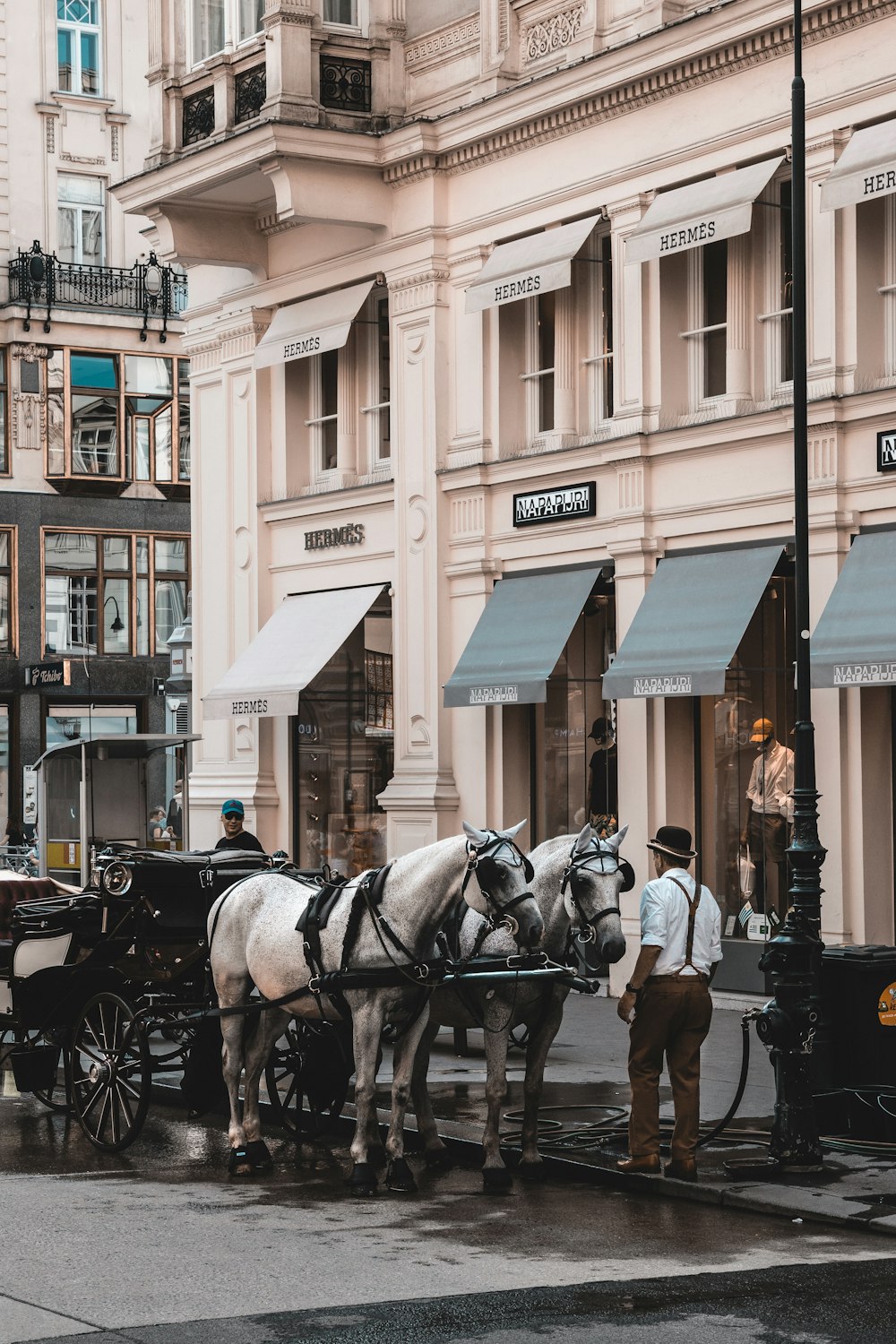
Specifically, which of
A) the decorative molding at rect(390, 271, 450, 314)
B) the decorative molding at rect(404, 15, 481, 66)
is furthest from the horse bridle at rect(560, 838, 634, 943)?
the decorative molding at rect(404, 15, 481, 66)

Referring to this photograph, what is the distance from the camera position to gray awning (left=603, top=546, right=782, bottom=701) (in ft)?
58.4

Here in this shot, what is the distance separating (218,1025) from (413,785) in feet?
32.1

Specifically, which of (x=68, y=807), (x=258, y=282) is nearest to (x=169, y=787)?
(x=68, y=807)

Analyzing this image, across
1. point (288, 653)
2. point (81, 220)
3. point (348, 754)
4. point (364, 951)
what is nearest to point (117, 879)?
point (364, 951)

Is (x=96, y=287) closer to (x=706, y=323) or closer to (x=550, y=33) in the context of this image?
(x=550, y=33)

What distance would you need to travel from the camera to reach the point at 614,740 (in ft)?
66.5

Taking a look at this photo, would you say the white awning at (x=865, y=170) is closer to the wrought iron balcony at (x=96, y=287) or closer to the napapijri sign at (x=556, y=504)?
the napapijri sign at (x=556, y=504)

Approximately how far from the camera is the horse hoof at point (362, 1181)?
417 inches

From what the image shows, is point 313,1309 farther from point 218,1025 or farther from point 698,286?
point 698,286

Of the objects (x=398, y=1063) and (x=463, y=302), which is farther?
(x=463, y=302)

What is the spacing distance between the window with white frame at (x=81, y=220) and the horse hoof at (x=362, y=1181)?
121 ft

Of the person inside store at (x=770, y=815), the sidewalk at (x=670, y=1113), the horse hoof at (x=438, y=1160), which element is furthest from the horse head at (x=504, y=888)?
the person inside store at (x=770, y=815)

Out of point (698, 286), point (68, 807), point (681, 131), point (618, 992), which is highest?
point (681, 131)

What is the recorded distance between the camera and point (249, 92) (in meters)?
23.0
